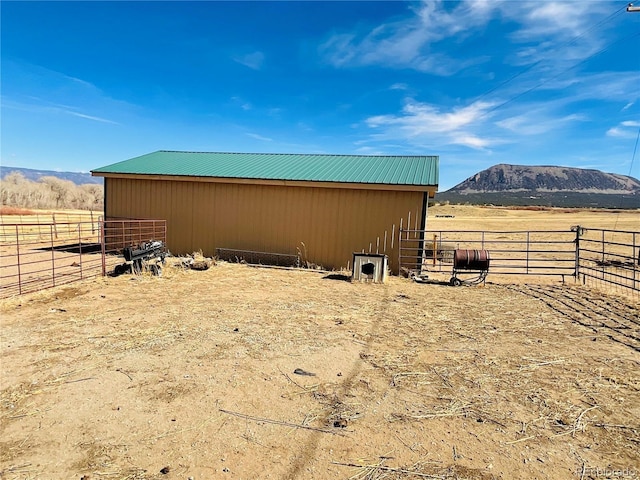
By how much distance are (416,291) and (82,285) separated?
25.3ft

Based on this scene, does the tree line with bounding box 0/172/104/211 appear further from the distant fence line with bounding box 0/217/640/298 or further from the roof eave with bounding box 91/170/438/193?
the roof eave with bounding box 91/170/438/193

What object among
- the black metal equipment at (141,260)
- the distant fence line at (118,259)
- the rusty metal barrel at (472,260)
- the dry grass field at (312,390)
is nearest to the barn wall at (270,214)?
the distant fence line at (118,259)

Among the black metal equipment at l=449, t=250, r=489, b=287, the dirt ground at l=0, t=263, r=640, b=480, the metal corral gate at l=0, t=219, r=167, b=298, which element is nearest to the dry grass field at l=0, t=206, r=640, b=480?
the dirt ground at l=0, t=263, r=640, b=480

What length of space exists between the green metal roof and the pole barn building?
0.04 m

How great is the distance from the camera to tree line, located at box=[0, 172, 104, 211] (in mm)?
38719

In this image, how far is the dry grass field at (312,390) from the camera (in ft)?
9.57

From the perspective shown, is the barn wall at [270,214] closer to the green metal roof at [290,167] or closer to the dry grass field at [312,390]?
the green metal roof at [290,167]

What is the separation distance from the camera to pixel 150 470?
2766mm

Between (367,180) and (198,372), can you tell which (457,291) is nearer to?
(367,180)

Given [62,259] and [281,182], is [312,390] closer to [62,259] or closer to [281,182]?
[281,182]

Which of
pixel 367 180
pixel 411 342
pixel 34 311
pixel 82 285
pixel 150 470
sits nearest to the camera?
pixel 150 470

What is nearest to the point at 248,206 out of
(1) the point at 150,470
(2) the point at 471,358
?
(2) the point at 471,358

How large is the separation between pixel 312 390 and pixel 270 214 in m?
8.85

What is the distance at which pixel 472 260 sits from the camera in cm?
997
